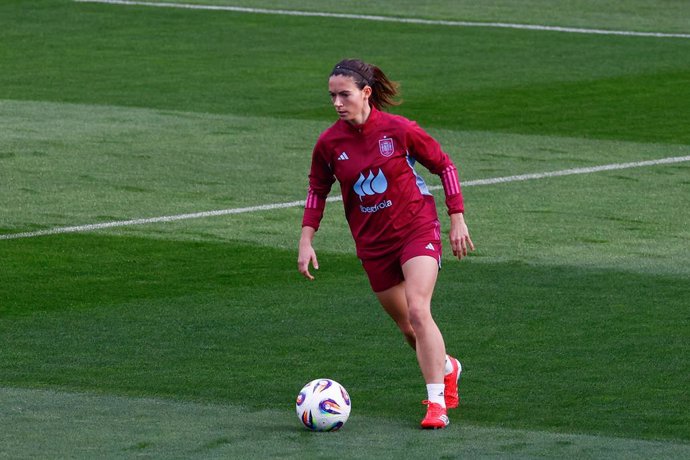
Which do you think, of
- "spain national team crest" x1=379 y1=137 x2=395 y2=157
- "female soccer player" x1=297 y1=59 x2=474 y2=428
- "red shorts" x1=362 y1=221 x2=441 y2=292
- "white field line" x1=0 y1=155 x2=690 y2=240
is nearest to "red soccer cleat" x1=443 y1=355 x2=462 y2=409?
"female soccer player" x1=297 y1=59 x2=474 y2=428

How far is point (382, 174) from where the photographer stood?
902cm

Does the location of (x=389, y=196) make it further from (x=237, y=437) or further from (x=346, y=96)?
(x=237, y=437)

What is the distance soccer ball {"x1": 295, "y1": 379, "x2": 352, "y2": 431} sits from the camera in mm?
8570

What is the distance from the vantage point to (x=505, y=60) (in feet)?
86.9

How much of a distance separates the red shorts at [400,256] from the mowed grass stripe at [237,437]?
26.5 inches

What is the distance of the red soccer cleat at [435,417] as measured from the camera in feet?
28.5

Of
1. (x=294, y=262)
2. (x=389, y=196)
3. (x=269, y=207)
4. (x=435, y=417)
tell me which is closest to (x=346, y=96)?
(x=389, y=196)

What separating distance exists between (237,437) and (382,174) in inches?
60.7

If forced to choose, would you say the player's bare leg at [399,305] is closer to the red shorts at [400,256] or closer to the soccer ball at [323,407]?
the red shorts at [400,256]

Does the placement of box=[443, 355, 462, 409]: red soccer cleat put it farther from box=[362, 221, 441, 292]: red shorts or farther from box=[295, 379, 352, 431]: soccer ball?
box=[295, 379, 352, 431]: soccer ball

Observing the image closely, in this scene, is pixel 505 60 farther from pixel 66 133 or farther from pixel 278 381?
pixel 278 381

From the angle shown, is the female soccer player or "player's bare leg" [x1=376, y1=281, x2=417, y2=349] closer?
the female soccer player

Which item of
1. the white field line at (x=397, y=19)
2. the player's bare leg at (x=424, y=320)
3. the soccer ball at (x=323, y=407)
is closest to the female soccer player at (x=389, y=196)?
the player's bare leg at (x=424, y=320)

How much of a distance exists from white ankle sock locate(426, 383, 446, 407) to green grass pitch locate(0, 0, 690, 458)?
0.55 feet
